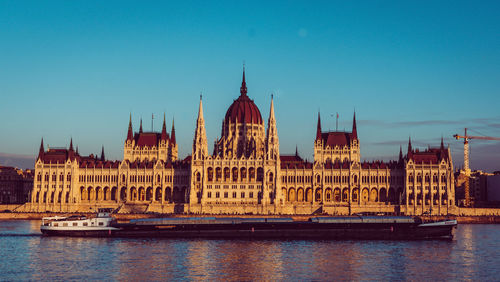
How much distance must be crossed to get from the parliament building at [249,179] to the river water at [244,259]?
5609 cm

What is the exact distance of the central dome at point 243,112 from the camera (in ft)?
550

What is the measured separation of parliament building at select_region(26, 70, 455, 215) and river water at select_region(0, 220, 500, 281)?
56.1 metres

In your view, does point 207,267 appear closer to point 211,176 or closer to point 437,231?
point 437,231

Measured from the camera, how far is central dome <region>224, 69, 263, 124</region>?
168m

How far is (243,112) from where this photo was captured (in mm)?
168000


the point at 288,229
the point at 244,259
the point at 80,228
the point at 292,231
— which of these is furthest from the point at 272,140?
the point at 244,259

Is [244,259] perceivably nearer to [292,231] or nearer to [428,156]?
[292,231]

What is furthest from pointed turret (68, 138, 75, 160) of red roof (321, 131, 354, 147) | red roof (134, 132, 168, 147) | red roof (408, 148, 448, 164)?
red roof (408, 148, 448, 164)

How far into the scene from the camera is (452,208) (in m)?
145

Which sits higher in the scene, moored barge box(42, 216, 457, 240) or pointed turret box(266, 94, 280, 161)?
pointed turret box(266, 94, 280, 161)

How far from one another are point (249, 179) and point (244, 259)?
8104 centimetres

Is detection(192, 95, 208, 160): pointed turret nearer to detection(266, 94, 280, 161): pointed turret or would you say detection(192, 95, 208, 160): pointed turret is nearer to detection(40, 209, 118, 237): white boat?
detection(266, 94, 280, 161): pointed turret

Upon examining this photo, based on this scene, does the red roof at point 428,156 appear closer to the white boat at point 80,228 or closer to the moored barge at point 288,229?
the moored barge at point 288,229

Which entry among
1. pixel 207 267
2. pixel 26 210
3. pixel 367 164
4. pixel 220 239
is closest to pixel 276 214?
pixel 367 164
